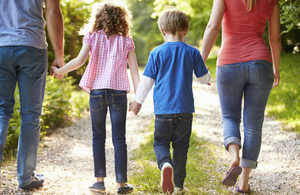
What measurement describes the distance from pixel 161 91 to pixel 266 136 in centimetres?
284

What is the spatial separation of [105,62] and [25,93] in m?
0.72

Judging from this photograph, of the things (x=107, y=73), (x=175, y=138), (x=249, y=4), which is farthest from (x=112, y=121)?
(x=249, y=4)

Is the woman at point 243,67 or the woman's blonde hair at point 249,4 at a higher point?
the woman's blonde hair at point 249,4

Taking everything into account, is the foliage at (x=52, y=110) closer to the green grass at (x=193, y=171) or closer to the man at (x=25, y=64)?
the man at (x=25, y=64)

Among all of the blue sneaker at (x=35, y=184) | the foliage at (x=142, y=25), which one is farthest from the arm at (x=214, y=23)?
the foliage at (x=142, y=25)

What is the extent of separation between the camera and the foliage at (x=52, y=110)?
Result: 3.96 m

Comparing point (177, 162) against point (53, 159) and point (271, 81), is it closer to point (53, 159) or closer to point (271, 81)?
point (271, 81)

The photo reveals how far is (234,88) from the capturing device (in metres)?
2.54

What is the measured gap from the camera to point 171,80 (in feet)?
7.70

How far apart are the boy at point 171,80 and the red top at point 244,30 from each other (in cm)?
34

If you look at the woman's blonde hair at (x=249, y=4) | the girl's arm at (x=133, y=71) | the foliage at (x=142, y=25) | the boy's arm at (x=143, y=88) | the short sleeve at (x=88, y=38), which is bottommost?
the boy's arm at (x=143, y=88)

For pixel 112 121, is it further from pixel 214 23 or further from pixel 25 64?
pixel 214 23

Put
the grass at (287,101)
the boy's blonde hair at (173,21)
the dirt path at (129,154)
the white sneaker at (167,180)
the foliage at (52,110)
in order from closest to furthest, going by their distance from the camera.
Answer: the white sneaker at (167,180) < the boy's blonde hair at (173,21) < the dirt path at (129,154) < the foliage at (52,110) < the grass at (287,101)

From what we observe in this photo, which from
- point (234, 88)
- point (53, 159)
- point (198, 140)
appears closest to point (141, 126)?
point (198, 140)
